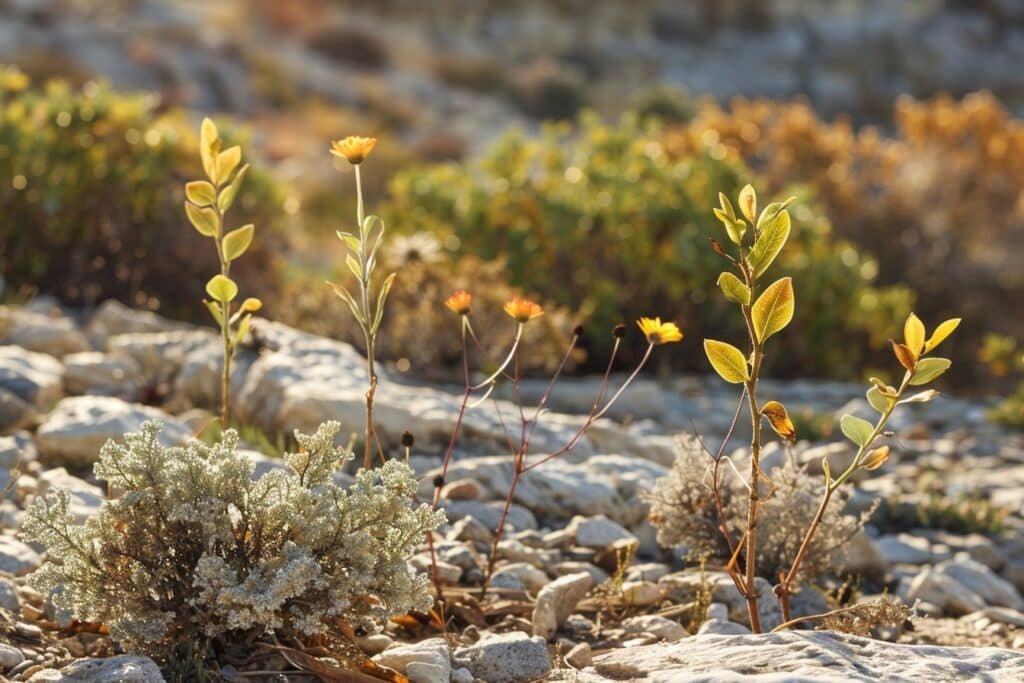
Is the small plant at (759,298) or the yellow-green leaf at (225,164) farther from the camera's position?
the yellow-green leaf at (225,164)

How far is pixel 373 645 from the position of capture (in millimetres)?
2760

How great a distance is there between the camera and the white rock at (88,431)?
3738 millimetres

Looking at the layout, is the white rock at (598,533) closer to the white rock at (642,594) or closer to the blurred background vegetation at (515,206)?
the white rock at (642,594)

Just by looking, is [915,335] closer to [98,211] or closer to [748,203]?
[748,203]

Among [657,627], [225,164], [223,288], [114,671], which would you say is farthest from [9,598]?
[657,627]

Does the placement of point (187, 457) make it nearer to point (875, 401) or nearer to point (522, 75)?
point (875, 401)

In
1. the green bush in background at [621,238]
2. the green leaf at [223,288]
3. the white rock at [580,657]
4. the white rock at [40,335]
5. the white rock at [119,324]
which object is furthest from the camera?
the green bush in background at [621,238]

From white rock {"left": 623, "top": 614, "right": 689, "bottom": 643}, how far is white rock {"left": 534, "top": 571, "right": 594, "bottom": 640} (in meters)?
0.15

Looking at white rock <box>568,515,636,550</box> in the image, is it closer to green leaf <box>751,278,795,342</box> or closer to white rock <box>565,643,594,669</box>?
white rock <box>565,643,594,669</box>

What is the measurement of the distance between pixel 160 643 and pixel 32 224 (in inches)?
172

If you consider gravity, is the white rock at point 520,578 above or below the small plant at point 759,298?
below

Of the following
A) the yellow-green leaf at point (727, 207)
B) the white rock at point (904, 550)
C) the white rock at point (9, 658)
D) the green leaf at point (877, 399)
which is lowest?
the white rock at point (9, 658)

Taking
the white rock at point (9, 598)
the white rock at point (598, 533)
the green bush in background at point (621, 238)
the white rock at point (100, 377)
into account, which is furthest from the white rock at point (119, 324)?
the white rock at point (9, 598)

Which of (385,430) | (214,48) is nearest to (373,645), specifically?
(385,430)
